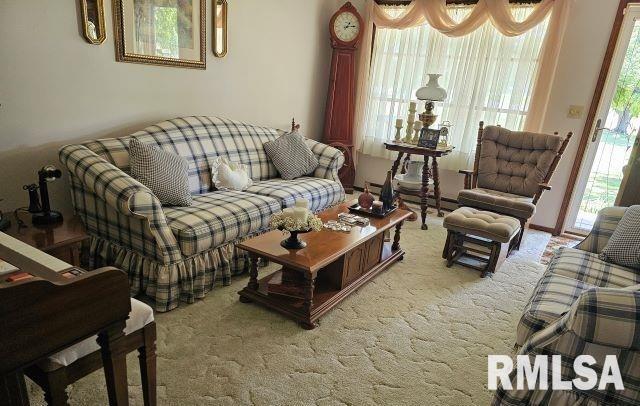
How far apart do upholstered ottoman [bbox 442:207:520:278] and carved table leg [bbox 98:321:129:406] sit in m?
2.39

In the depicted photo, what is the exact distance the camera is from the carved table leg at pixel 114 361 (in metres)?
1.15

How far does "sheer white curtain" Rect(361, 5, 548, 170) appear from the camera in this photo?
155 inches

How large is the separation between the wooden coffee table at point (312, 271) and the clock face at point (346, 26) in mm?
2709

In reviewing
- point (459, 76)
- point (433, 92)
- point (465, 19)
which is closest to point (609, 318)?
point (433, 92)

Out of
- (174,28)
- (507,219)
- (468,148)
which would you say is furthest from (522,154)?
(174,28)

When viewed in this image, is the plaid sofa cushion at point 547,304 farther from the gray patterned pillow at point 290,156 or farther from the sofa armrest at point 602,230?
the gray patterned pillow at point 290,156

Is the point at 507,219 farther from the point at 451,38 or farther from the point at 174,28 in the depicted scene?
the point at 174,28

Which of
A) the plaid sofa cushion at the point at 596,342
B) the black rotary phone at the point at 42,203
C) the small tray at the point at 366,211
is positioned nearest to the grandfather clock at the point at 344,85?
the small tray at the point at 366,211

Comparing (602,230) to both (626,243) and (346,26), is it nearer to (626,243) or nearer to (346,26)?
(626,243)

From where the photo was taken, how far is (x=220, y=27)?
338 centimetres

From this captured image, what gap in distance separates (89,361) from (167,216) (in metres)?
1.21

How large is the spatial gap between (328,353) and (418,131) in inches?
110

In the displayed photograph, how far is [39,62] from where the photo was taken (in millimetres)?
2389

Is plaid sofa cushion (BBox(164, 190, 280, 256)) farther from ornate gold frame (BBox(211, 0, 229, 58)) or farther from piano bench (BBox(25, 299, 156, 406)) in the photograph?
ornate gold frame (BBox(211, 0, 229, 58))
